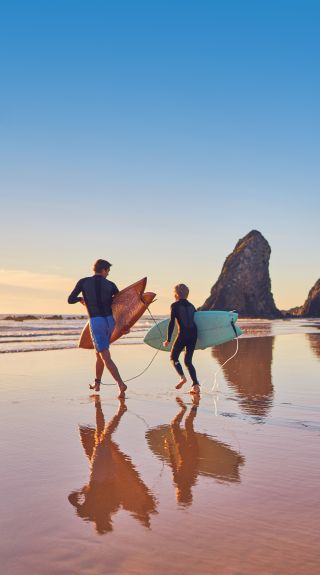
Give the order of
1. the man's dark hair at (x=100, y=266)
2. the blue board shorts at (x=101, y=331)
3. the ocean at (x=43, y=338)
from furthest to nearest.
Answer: the ocean at (x=43, y=338) < the man's dark hair at (x=100, y=266) < the blue board shorts at (x=101, y=331)

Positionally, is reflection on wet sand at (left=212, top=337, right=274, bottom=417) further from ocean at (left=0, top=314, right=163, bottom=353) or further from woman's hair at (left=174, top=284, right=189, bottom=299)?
ocean at (left=0, top=314, right=163, bottom=353)

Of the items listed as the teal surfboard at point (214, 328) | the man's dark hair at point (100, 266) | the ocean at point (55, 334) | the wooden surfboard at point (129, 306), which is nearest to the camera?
the man's dark hair at point (100, 266)

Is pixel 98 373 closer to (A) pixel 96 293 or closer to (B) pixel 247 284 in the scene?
(A) pixel 96 293

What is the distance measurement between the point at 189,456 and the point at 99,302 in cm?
429

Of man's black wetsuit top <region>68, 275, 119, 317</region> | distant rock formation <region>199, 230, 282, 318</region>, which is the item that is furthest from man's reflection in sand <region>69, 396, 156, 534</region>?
distant rock formation <region>199, 230, 282, 318</region>

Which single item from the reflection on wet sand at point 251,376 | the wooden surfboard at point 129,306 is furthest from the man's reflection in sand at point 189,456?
the wooden surfboard at point 129,306

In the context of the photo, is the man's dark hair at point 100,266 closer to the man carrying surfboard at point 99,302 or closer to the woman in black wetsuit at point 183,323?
the man carrying surfboard at point 99,302

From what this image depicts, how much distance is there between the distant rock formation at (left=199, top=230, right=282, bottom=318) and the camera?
293 feet

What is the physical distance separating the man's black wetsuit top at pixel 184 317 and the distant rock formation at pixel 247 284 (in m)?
78.1

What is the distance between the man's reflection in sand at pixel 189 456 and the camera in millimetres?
4371

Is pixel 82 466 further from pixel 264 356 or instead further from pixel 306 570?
pixel 264 356

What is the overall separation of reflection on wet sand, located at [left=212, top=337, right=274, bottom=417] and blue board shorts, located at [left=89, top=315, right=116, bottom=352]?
7.39ft

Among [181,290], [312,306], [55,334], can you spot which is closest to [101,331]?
[181,290]

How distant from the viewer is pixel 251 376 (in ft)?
36.3
